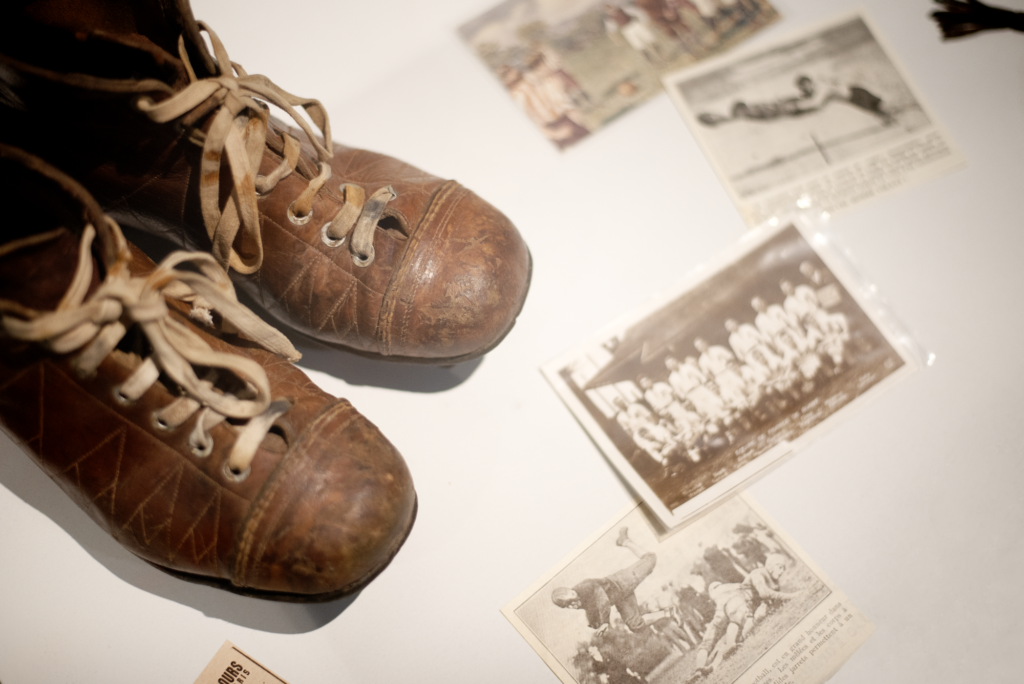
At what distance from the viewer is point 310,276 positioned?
791 mm

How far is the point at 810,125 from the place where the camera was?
1176 mm

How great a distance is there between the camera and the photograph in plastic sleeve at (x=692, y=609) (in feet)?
2.89

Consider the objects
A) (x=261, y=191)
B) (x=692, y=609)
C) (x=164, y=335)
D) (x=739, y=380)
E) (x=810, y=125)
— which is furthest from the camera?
(x=810, y=125)

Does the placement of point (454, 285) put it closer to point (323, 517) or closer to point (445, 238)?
point (445, 238)

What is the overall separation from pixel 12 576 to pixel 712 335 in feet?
3.83

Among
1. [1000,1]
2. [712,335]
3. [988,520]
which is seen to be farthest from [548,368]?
[1000,1]

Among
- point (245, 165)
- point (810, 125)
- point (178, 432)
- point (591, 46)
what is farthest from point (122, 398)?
point (810, 125)

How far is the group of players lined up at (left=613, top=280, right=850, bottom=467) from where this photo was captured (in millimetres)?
980

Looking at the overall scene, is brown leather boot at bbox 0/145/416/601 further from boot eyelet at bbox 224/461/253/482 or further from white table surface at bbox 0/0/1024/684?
white table surface at bbox 0/0/1024/684

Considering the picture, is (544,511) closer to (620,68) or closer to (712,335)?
(712,335)

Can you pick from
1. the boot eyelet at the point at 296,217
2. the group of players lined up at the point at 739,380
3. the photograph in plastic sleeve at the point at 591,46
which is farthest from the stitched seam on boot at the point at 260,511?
the photograph in plastic sleeve at the point at 591,46

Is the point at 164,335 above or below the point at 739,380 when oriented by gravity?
above

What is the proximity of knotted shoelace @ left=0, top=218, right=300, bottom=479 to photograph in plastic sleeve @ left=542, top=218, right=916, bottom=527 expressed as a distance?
1.61 feet

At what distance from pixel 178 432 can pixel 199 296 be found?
18cm
